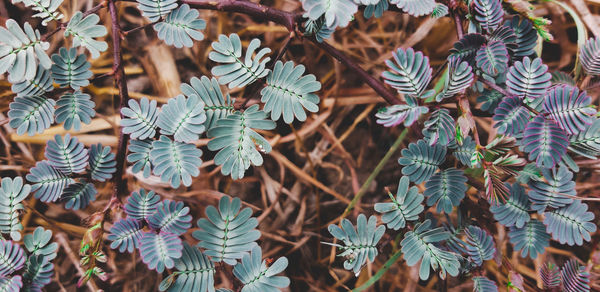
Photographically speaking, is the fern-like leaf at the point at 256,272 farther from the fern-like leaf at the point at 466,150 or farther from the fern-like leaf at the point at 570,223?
the fern-like leaf at the point at 570,223

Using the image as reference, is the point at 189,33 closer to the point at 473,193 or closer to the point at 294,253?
the point at 294,253

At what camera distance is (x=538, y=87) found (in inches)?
39.6

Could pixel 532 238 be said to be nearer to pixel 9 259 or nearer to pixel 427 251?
pixel 427 251

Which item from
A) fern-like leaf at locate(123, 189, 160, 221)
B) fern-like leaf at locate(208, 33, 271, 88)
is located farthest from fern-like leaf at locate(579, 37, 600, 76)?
fern-like leaf at locate(123, 189, 160, 221)

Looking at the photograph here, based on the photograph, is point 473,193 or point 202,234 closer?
point 202,234

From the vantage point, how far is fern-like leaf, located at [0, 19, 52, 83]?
0.95m

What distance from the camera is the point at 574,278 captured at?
1114 mm

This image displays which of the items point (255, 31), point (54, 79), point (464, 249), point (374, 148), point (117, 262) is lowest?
point (117, 262)

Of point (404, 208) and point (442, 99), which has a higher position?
point (442, 99)

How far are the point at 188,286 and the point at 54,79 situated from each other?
59 cm

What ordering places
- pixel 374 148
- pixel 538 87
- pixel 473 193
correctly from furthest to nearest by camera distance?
pixel 374 148 → pixel 473 193 → pixel 538 87

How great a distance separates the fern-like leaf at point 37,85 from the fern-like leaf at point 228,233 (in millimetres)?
501

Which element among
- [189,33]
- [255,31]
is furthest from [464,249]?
[255,31]

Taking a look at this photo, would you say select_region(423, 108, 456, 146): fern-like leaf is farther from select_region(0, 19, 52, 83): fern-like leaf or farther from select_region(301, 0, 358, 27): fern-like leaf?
select_region(0, 19, 52, 83): fern-like leaf
